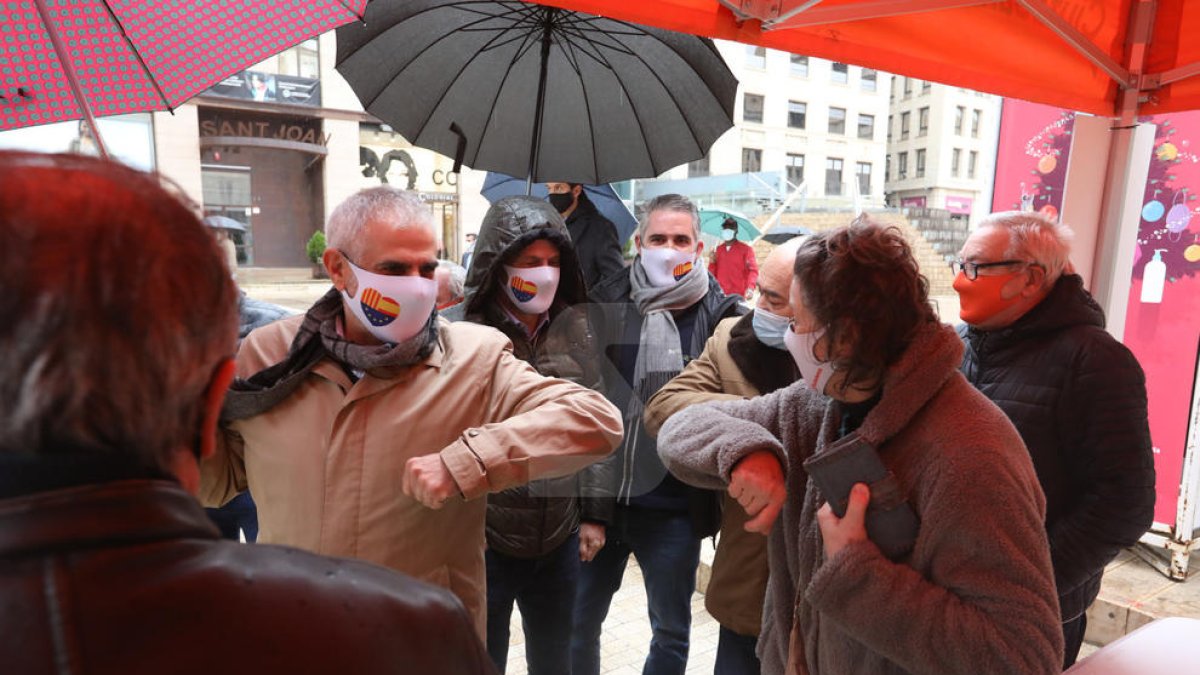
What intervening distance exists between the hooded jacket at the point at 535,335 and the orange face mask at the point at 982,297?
1246mm

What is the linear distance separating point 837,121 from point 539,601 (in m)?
42.3

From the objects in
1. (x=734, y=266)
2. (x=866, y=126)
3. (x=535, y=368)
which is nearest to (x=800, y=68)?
(x=866, y=126)

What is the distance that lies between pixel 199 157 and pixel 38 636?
2465 cm

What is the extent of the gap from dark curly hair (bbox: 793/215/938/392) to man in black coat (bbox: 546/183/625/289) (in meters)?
1.51

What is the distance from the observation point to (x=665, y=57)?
2625mm

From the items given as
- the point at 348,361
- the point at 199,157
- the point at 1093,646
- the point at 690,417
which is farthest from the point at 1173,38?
the point at 199,157

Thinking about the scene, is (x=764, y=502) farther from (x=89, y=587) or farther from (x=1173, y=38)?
(x=1173, y=38)

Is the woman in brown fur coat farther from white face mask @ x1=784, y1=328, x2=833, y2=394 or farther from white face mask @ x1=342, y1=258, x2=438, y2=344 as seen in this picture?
white face mask @ x1=342, y1=258, x2=438, y2=344

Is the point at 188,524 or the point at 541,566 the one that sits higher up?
the point at 188,524

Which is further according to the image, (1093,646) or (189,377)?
(1093,646)

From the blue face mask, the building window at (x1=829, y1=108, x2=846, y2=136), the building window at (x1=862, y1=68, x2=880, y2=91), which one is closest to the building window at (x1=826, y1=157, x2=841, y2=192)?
the building window at (x1=829, y1=108, x2=846, y2=136)

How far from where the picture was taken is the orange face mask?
85.7 inches

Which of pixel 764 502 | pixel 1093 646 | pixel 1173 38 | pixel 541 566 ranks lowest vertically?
pixel 1093 646

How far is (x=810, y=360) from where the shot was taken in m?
1.42
